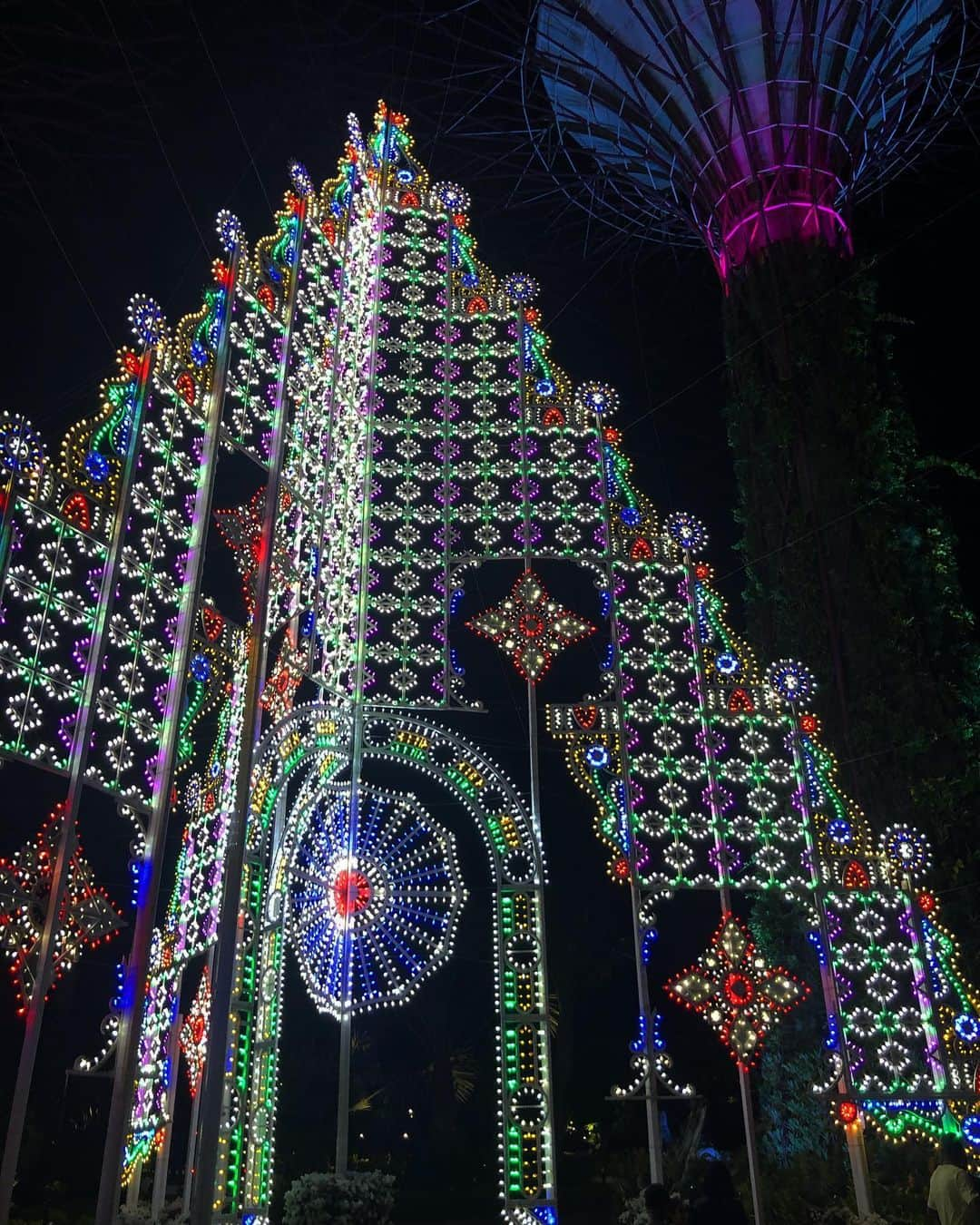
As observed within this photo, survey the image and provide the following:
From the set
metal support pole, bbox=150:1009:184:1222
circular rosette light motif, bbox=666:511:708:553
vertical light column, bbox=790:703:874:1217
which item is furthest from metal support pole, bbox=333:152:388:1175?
vertical light column, bbox=790:703:874:1217

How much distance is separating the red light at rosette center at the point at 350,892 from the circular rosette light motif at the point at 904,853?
4893 millimetres

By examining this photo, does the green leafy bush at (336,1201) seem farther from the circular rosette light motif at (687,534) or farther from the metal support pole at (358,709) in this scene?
the circular rosette light motif at (687,534)

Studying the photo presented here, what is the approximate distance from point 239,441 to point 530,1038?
558 cm

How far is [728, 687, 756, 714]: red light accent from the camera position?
9.57 meters

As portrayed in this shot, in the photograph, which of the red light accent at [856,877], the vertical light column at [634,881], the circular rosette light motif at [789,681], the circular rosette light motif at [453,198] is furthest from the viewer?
the circular rosette light motif at [453,198]

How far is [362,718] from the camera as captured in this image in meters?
8.92

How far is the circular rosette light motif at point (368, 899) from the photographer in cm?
835

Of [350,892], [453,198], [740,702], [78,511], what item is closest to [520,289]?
[453,198]

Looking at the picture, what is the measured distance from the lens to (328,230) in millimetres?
10289

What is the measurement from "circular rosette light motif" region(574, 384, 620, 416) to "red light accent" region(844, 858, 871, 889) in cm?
520

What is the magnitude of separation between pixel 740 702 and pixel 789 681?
20.9 inches

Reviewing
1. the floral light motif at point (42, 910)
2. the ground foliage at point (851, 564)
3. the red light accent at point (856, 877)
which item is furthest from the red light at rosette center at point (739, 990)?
the floral light motif at point (42, 910)

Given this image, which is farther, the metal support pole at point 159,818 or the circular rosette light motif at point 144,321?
the circular rosette light motif at point 144,321

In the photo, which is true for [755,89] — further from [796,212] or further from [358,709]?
[358,709]
